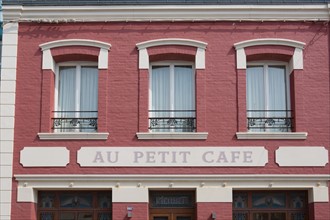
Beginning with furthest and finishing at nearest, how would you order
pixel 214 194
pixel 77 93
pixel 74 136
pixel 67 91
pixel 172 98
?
pixel 67 91 → pixel 77 93 → pixel 172 98 → pixel 74 136 → pixel 214 194

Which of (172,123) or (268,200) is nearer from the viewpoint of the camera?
(268,200)

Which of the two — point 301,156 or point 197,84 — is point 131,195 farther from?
point 301,156

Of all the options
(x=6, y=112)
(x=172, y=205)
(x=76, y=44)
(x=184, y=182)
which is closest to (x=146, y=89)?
(x=76, y=44)

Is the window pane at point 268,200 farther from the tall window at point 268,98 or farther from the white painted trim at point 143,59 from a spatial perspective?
the white painted trim at point 143,59

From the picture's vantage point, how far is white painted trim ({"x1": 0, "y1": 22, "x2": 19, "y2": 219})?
60.3ft

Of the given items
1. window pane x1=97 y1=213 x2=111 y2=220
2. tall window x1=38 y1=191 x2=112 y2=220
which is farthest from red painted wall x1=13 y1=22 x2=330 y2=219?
tall window x1=38 y1=191 x2=112 y2=220

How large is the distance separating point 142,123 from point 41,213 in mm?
3738

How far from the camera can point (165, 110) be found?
1927 cm

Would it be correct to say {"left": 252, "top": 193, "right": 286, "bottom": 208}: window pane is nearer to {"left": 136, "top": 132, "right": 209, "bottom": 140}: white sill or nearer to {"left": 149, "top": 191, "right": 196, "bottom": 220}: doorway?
{"left": 149, "top": 191, "right": 196, "bottom": 220}: doorway

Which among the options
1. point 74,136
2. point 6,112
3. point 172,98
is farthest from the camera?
point 172,98

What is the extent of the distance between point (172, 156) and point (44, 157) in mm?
3447

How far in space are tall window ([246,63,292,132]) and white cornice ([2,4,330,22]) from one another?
148 cm

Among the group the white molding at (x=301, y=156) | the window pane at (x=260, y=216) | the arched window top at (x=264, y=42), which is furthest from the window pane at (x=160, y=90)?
the window pane at (x=260, y=216)

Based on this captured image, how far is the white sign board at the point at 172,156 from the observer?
60.7 feet
